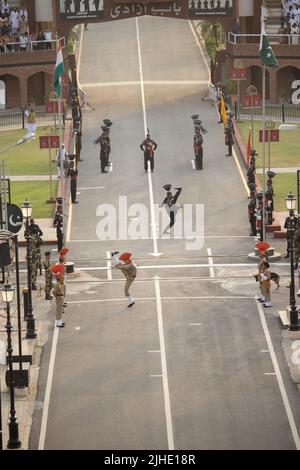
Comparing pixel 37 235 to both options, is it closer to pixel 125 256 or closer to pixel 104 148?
pixel 125 256

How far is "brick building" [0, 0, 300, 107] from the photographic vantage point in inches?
3081

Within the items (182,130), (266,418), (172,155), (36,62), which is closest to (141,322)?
(266,418)

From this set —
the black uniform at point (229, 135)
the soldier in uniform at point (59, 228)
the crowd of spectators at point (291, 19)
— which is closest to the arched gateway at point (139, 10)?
the crowd of spectators at point (291, 19)

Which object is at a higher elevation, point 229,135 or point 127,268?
point 229,135

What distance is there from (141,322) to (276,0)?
1650 inches

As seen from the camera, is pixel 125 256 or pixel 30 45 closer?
pixel 125 256

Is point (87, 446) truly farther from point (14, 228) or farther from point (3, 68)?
point (3, 68)

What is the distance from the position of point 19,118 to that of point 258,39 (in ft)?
39.8

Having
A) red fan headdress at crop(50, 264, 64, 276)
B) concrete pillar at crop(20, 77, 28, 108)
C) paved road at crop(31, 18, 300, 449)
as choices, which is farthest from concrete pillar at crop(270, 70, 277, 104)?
red fan headdress at crop(50, 264, 64, 276)

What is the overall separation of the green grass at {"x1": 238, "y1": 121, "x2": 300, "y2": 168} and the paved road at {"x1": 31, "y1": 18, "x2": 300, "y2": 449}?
129 centimetres

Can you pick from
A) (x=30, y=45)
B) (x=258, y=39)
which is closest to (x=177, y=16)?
(x=258, y=39)

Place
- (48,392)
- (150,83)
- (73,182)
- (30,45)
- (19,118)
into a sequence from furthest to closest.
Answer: (150,83) < (30,45) < (19,118) < (73,182) < (48,392)

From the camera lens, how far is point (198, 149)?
6381 centimetres

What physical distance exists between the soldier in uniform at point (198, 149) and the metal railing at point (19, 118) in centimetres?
1071
